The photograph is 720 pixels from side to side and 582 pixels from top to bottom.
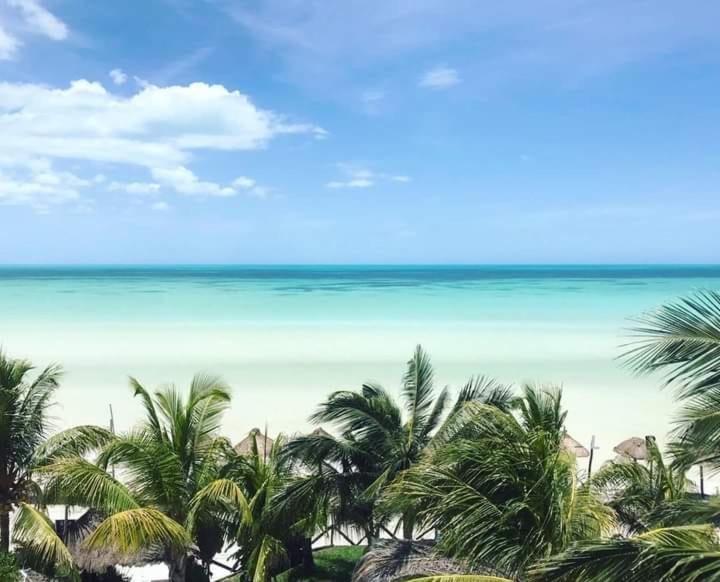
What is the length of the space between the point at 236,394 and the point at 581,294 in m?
51.9

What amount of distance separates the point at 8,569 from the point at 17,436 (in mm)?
1990

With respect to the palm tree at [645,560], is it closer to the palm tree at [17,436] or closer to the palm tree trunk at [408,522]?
the palm tree trunk at [408,522]

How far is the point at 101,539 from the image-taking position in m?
5.95

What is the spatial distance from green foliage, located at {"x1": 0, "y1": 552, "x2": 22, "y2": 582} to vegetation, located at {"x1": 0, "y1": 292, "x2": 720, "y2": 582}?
2 cm

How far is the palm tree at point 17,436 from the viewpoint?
762 cm

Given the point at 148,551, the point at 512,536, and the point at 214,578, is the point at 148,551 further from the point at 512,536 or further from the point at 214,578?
the point at 512,536

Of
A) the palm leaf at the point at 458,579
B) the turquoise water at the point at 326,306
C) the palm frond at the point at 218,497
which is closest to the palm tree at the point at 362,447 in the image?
the palm frond at the point at 218,497

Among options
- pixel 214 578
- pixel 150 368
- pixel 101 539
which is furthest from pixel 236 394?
pixel 101 539

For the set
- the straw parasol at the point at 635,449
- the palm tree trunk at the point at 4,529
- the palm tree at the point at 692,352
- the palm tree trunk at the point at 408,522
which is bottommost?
the straw parasol at the point at 635,449

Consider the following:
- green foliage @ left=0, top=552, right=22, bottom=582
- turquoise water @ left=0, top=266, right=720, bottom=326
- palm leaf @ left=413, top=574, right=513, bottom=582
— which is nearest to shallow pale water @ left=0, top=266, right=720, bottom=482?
turquoise water @ left=0, top=266, right=720, bottom=326

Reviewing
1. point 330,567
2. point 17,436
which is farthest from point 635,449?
point 17,436

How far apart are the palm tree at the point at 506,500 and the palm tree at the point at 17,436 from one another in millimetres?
5130

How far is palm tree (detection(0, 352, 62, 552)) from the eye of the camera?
7617 mm

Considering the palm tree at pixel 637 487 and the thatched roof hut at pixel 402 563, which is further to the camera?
the palm tree at pixel 637 487
